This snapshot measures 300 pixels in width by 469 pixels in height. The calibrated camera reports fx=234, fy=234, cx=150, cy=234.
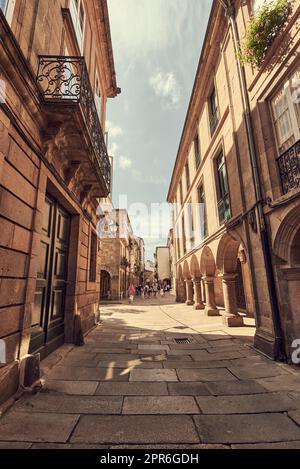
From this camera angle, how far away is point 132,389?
135 inches

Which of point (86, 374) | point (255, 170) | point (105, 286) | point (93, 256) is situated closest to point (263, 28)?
point (255, 170)

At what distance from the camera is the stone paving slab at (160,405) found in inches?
110

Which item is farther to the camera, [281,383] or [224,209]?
[224,209]

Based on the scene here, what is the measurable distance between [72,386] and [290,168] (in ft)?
18.8

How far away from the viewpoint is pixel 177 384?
11.8 ft

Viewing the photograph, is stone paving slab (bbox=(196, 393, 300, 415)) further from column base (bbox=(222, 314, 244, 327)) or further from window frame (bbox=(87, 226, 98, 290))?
window frame (bbox=(87, 226, 98, 290))

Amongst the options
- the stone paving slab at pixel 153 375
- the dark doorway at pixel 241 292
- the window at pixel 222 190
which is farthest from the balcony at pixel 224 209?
the stone paving slab at pixel 153 375

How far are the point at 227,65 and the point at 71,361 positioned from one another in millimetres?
10043

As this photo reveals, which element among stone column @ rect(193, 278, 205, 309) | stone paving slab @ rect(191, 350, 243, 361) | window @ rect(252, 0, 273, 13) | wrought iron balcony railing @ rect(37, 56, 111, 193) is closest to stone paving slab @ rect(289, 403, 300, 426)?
stone paving slab @ rect(191, 350, 243, 361)

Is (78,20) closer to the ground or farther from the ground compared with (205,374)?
farther from the ground

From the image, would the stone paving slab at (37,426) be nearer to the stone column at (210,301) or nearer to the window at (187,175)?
the stone column at (210,301)

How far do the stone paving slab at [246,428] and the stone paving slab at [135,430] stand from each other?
15 centimetres

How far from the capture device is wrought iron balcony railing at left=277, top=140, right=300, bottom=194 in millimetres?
4750

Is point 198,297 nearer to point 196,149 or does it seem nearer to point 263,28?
point 196,149
